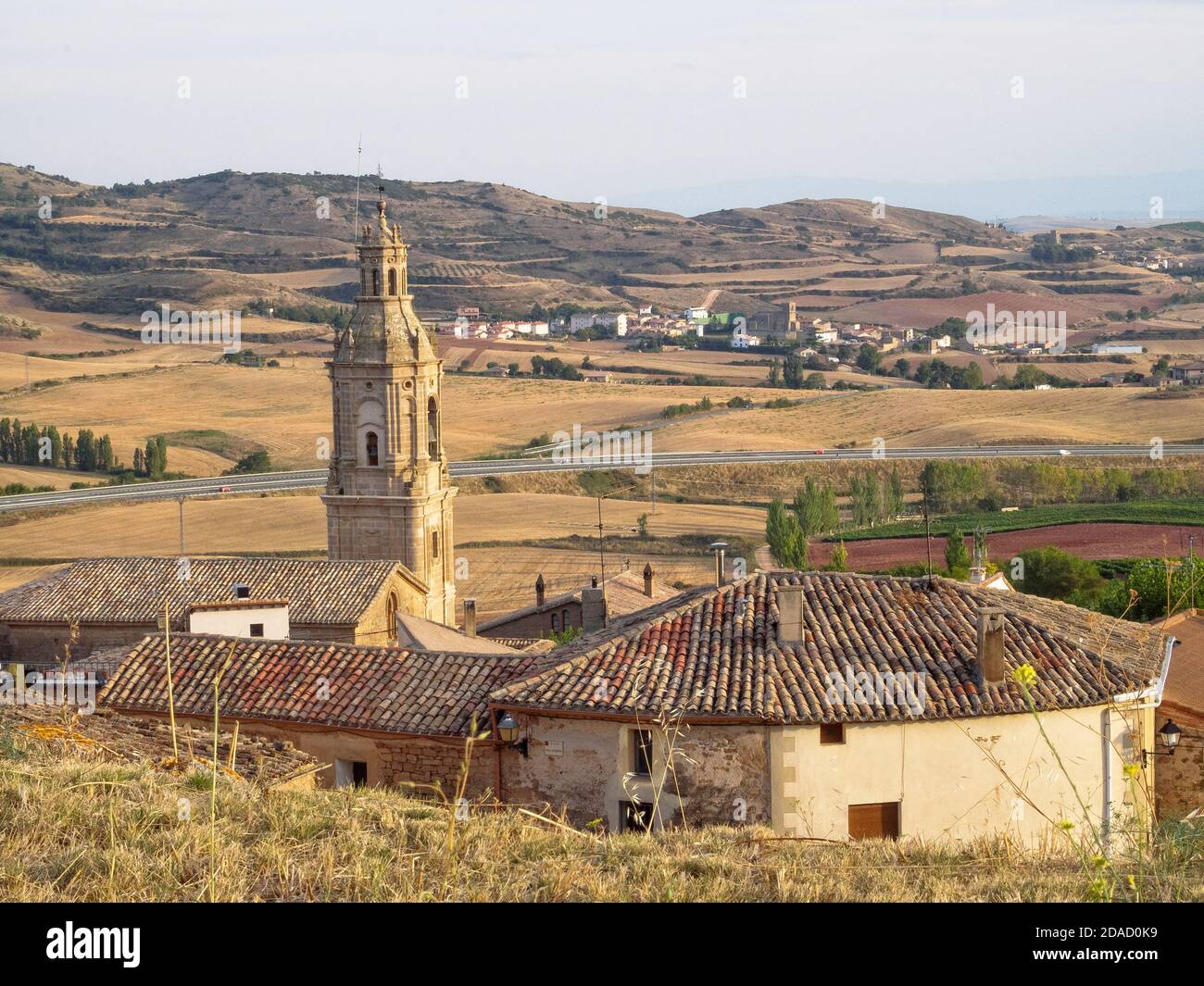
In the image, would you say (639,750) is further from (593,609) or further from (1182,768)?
(593,609)

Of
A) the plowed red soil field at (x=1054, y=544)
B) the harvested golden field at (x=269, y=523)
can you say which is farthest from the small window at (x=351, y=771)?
the harvested golden field at (x=269, y=523)

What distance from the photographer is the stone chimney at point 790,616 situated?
54.4 feet

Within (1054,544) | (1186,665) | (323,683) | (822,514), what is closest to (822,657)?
(323,683)

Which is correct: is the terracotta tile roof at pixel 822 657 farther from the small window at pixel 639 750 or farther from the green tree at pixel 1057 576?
the green tree at pixel 1057 576

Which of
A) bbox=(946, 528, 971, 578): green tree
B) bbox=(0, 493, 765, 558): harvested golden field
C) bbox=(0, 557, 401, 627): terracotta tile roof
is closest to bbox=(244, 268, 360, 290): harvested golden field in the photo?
bbox=(0, 493, 765, 558): harvested golden field

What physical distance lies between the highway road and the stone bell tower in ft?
95.5

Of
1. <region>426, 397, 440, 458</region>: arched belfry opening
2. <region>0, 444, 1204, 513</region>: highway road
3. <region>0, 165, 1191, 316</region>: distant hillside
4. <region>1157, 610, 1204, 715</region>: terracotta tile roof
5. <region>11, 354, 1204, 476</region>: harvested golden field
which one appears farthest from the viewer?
<region>0, 165, 1191, 316</region>: distant hillside

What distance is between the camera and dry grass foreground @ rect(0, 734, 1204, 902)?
7.13 meters

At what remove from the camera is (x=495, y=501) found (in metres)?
65.7

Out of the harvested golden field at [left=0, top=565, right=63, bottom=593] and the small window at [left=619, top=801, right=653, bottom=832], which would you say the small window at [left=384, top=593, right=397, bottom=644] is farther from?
the harvested golden field at [left=0, top=565, right=63, bottom=593]

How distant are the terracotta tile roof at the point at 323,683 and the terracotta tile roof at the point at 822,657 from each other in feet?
2.32

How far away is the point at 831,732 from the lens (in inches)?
588

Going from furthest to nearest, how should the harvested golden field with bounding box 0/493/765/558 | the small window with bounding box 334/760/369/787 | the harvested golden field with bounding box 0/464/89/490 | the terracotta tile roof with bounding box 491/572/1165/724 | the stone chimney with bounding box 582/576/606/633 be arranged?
the harvested golden field with bounding box 0/464/89/490, the harvested golden field with bounding box 0/493/765/558, the stone chimney with bounding box 582/576/606/633, the small window with bounding box 334/760/369/787, the terracotta tile roof with bounding box 491/572/1165/724

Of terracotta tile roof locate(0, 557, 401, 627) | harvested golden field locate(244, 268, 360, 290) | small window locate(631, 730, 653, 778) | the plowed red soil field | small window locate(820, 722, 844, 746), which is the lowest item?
the plowed red soil field
